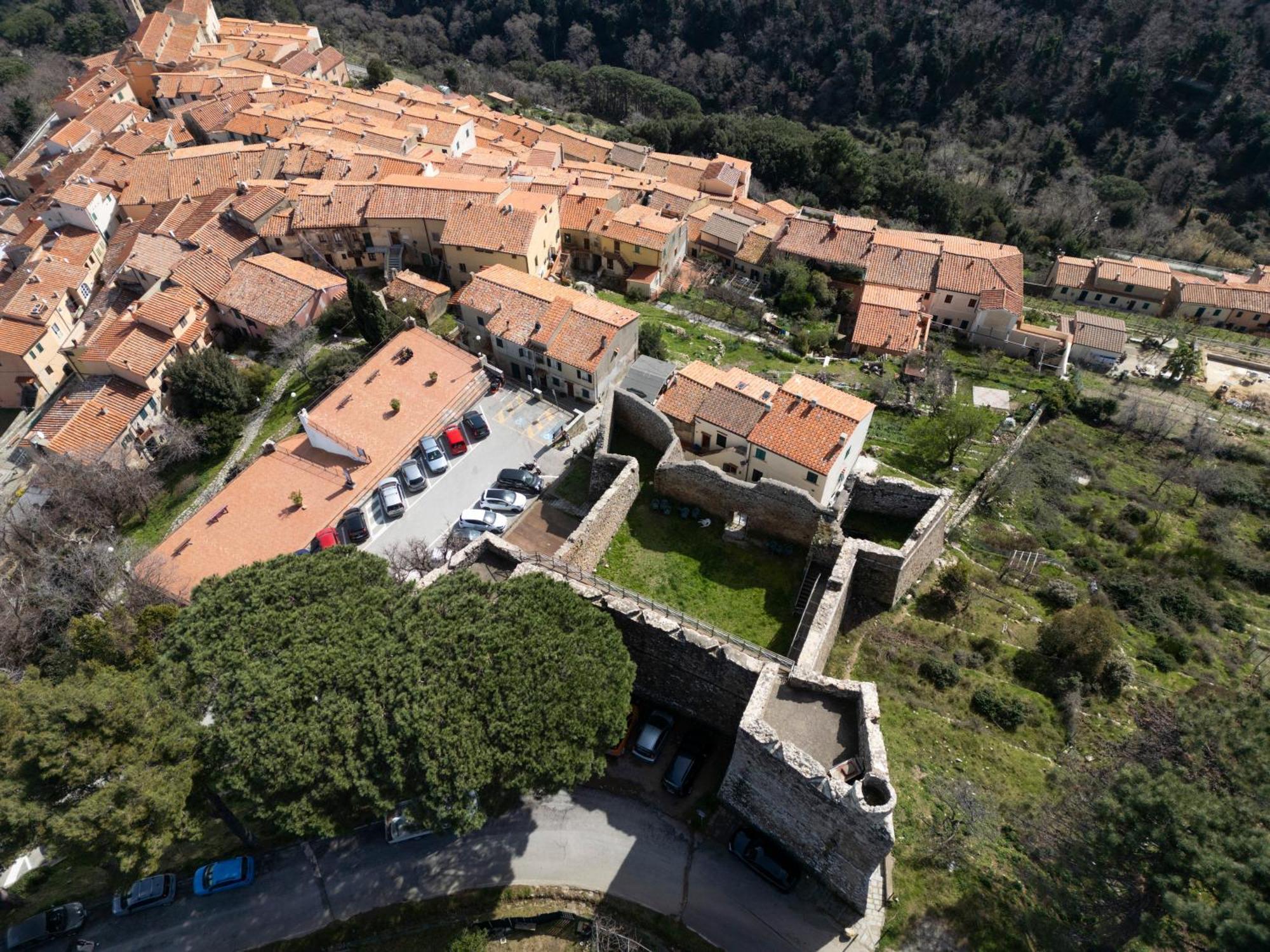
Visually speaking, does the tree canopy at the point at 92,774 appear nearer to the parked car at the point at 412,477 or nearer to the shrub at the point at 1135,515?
the parked car at the point at 412,477

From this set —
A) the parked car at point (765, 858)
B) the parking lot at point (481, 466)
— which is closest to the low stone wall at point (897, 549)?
the parked car at point (765, 858)

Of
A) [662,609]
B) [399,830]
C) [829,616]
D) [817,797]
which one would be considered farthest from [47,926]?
[829,616]

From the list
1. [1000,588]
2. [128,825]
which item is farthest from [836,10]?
[128,825]

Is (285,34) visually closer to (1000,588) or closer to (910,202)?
(910,202)

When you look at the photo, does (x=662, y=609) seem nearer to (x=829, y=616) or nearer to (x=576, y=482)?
(x=829, y=616)

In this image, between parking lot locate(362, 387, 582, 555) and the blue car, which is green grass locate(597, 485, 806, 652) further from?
the blue car
